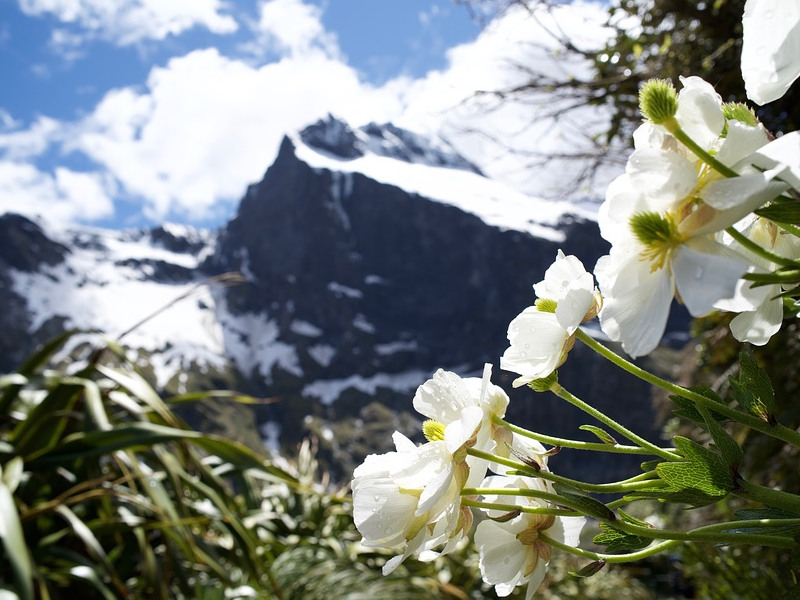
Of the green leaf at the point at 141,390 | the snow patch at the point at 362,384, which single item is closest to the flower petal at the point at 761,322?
the green leaf at the point at 141,390

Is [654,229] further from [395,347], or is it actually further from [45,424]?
[395,347]

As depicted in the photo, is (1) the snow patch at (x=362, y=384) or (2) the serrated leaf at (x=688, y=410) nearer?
(2) the serrated leaf at (x=688, y=410)

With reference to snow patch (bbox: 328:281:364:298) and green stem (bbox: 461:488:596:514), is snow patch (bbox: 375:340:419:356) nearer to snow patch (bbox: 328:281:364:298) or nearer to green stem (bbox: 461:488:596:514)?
snow patch (bbox: 328:281:364:298)

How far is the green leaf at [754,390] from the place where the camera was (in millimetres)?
407

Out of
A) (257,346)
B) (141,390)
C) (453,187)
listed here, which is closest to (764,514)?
(141,390)

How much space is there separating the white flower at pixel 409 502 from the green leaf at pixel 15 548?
119 centimetres

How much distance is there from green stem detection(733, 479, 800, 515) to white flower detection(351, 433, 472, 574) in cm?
17

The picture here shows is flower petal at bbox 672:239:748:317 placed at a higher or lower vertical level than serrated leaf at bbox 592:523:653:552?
higher

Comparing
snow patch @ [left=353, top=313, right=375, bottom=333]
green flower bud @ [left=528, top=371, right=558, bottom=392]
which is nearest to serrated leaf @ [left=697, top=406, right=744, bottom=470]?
green flower bud @ [left=528, top=371, right=558, bottom=392]

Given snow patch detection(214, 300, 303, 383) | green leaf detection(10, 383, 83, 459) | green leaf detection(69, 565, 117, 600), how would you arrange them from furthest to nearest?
snow patch detection(214, 300, 303, 383) → green leaf detection(10, 383, 83, 459) → green leaf detection(69, 565, 117, 600)

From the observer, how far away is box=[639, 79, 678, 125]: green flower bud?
1.12 feet

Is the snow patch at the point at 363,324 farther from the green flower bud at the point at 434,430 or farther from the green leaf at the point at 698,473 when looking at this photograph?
the green leaf at the point at 698,473

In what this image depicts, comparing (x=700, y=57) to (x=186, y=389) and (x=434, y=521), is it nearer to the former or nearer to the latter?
(x=434, y=521)

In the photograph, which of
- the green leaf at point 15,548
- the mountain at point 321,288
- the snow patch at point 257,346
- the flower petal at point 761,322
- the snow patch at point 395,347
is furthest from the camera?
the snow patch at point 395,347
